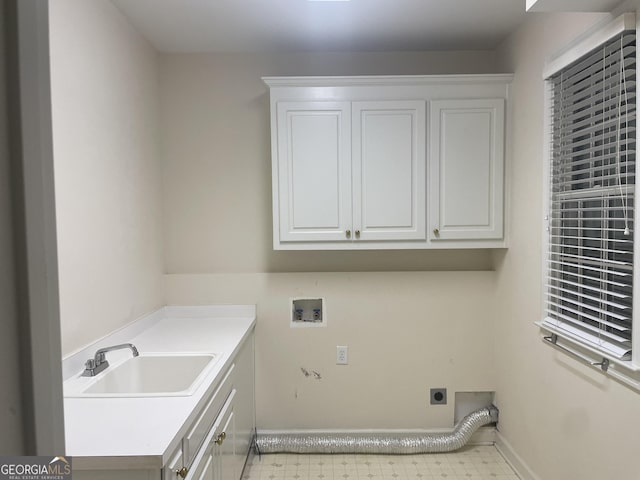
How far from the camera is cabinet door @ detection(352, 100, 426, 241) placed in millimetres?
2508

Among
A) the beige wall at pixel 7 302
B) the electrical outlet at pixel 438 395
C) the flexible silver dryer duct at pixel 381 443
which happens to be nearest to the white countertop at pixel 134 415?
the beige wall at pixel 7 302

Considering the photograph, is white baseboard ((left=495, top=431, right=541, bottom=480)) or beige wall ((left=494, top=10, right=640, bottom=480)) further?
white baseboard ((left=495, top=431, right=541, bottom=480))

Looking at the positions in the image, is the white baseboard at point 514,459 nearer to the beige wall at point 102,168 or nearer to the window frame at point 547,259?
the window frame at point 547,259

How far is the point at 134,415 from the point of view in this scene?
1349 mm

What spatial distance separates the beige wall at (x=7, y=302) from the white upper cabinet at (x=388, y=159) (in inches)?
83.2

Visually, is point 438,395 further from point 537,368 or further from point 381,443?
point 537,368

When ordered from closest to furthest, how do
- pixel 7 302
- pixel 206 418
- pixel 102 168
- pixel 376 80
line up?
1. pixel 7 302
2. pixel 206 418
3. pixel 102 168
4. pixel 376 80

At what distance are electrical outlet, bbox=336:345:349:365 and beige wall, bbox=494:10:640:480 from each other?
0.99m

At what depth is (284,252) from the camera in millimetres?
2848

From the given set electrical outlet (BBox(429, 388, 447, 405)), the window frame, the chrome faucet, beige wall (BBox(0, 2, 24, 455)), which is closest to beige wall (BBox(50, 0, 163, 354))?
the chrome faucet

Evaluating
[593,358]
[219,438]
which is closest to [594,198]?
[593,358]

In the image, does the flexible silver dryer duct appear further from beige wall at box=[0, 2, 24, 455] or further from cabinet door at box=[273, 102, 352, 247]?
beige wall at box=[0, 2, 24, 455]

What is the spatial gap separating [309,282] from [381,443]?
1133 millimetres

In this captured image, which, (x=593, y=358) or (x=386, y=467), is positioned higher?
(x=593, y=358)
